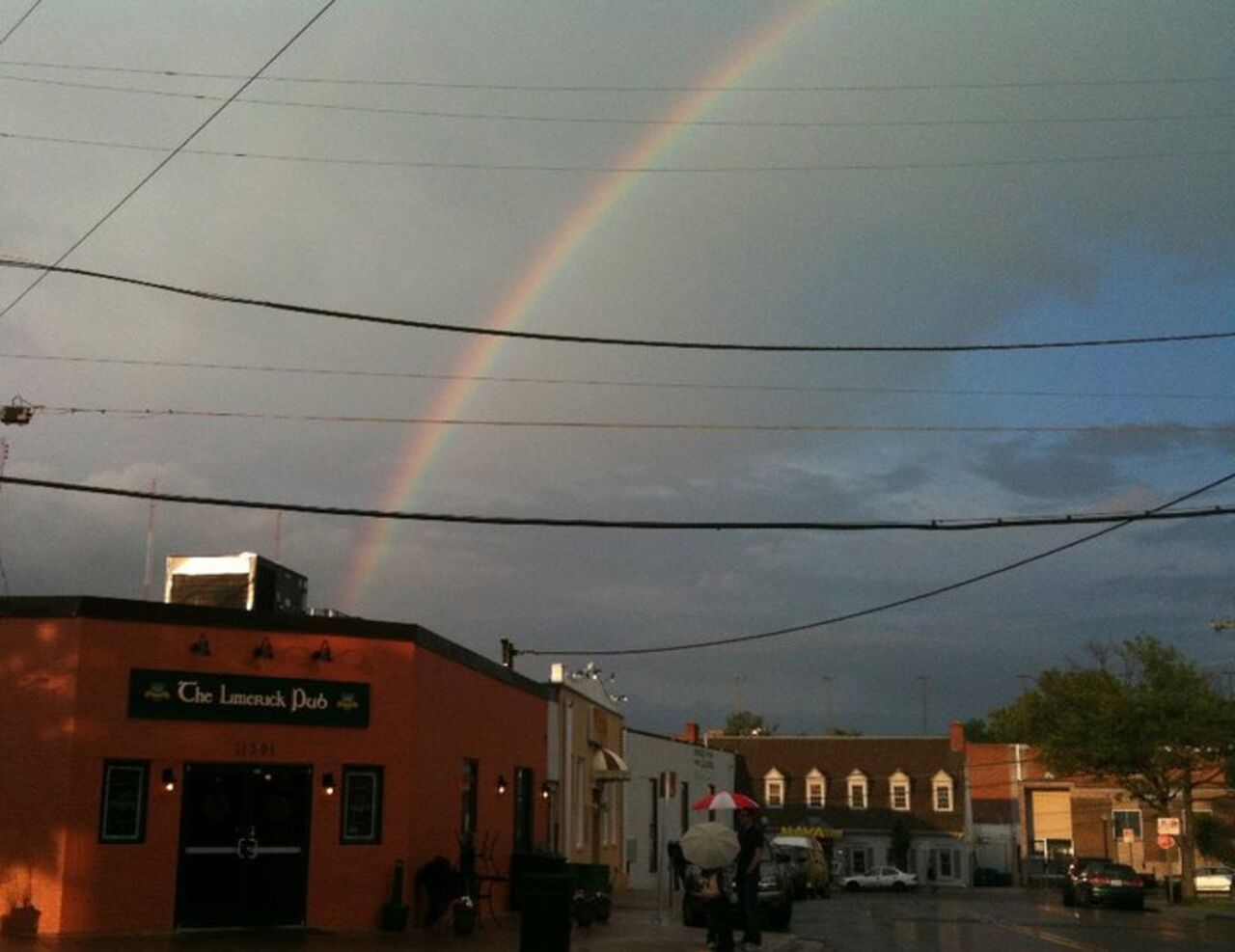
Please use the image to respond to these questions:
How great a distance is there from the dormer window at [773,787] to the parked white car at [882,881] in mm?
14708

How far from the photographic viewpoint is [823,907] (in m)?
41.5

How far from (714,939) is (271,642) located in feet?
25.9

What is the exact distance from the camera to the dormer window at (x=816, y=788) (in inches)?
3275

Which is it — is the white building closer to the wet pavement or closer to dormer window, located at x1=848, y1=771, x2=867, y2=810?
the wet pavement

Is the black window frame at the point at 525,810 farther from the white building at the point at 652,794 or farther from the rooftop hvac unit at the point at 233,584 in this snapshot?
the white building at the point at 652,794

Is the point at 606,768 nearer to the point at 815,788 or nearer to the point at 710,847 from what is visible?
the point at 710,847

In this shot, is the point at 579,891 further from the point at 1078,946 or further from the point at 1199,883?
the point at 1199,883

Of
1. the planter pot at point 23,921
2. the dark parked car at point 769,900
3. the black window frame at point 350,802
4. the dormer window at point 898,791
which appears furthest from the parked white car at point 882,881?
the planter pot at point 23,921

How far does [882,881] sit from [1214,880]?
14.4 meters

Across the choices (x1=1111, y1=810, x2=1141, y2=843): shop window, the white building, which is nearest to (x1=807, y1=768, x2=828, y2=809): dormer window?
(x1=1111, y1=810, x2=1141, y2=843): shop window

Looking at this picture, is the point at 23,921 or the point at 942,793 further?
the point at 942,793

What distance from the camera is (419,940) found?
2075 centimetres

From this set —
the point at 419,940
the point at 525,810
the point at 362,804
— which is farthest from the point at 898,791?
the point at 419,940

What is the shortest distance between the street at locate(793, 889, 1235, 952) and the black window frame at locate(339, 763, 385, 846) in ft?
25.1
